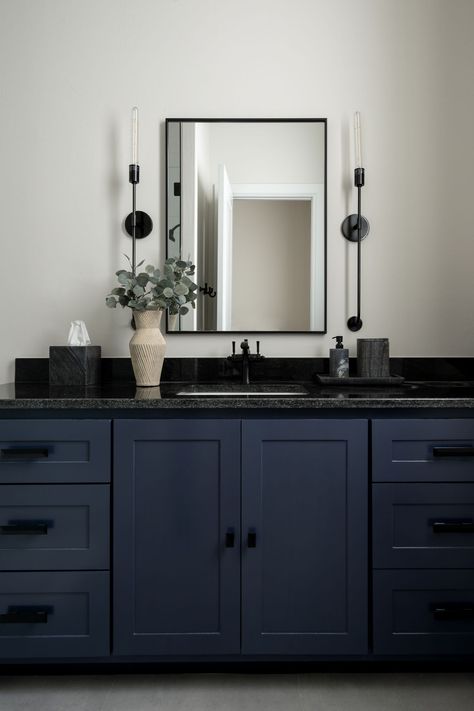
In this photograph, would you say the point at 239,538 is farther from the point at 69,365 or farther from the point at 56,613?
the point at 69,365

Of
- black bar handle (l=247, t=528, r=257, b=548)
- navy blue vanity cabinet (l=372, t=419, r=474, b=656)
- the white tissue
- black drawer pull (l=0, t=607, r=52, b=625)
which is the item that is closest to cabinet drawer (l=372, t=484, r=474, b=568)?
navy blue vanity cabinet (l=372, t=419, r=474, b=656)

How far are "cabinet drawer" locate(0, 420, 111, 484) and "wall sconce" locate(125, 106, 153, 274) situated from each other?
0.76 metres

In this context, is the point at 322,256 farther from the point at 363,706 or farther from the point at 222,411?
the point at 363,706

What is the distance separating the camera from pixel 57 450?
1462 mm

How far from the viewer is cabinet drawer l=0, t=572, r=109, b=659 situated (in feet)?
4.80

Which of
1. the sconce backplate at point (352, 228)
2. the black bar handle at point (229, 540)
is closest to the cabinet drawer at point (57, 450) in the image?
the black bar handle at point (229, 540)

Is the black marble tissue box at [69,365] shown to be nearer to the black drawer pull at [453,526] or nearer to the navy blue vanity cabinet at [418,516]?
the navy blue vanity cabinet at [418,516]

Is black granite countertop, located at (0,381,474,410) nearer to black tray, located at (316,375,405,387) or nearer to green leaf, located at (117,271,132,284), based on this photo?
black tray, located at (316,375,405,387)

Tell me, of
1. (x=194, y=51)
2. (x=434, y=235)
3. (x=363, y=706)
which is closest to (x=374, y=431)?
(x=363, y=706)

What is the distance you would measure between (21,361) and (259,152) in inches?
52.2

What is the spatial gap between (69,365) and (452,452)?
4.49 feet

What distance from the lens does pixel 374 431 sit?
4.82 ft

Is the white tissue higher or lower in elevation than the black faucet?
higher

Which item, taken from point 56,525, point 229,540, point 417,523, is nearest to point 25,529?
point 56,525
